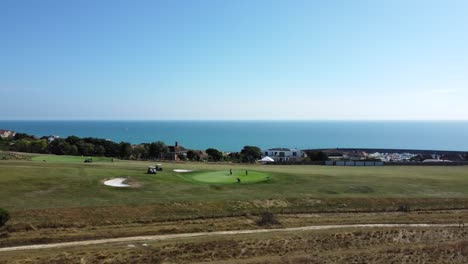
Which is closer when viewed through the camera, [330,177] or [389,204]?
[389,204]

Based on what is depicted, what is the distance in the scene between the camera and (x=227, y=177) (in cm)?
4897

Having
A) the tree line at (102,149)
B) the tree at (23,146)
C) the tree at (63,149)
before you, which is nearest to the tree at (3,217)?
the tree line at (102,149)

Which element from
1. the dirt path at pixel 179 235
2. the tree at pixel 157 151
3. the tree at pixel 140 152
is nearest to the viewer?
the dirt path at pixel 179 235

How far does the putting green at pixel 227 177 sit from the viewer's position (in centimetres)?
4669

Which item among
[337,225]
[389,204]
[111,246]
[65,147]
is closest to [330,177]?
[389,204]

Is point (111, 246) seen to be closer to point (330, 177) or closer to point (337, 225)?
point (337, 225)

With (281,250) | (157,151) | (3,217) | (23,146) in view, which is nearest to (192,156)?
(157,151)

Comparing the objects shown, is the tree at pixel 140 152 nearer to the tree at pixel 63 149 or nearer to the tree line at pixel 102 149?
the tree line at pixel 102 149

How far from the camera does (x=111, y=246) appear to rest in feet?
76.8

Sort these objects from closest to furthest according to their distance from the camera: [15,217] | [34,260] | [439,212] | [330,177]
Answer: [34,260] → [15,217] → [439,212] → [330,177]

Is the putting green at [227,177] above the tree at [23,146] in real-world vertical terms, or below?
below

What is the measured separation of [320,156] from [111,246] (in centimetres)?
7671

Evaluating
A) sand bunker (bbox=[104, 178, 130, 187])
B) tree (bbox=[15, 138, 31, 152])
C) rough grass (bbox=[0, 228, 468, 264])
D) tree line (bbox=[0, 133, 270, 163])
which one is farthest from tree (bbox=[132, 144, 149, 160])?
rough grass (bbox=[0, 228, 468, 264])

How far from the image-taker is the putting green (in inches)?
1838
